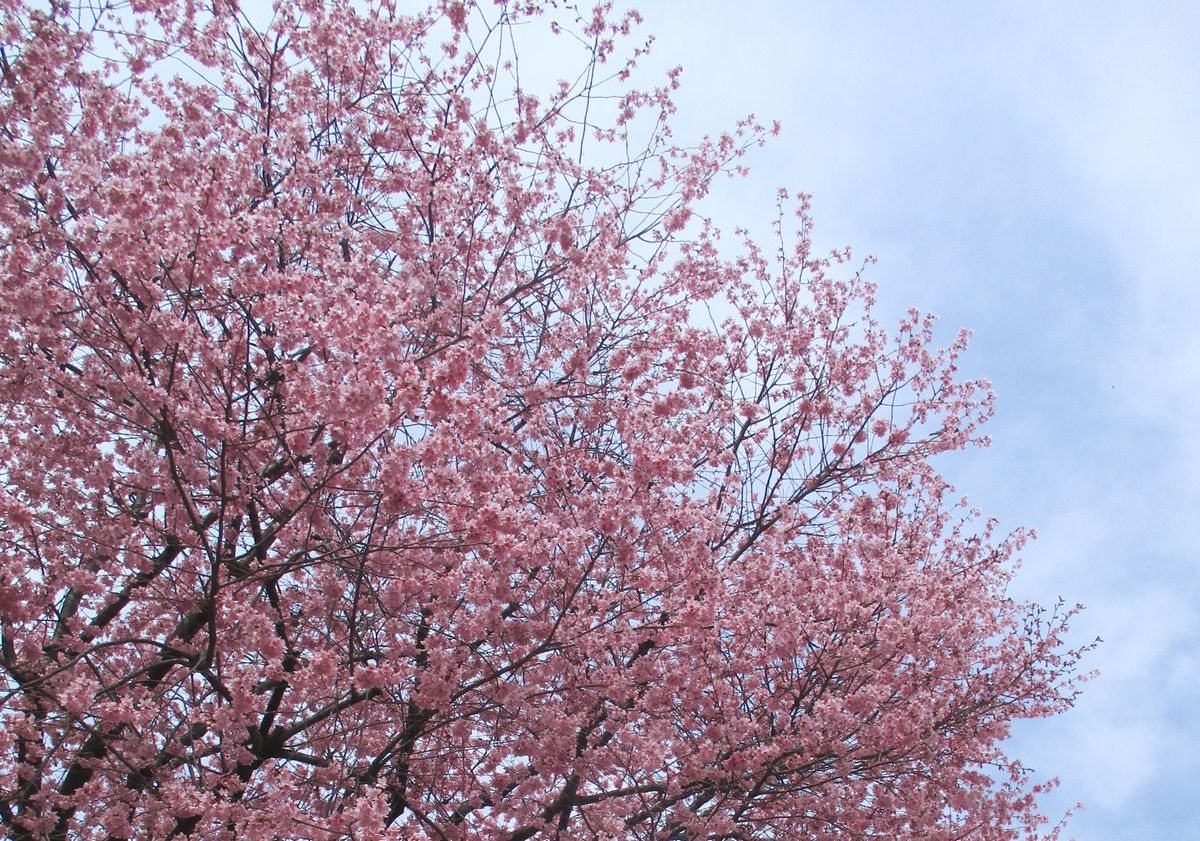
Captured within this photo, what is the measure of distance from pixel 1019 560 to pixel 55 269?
9751 mm

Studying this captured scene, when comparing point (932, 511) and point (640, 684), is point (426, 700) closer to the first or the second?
point (640, 684)

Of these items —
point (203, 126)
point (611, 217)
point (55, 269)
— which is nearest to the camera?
point (55, 269)

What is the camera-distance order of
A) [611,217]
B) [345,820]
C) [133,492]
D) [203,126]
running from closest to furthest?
[345,820] → [133,492] → [203,126] → [611,217]

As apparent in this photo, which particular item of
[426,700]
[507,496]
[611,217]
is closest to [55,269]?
[507,496]

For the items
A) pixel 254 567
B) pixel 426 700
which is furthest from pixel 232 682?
pixel 426 700

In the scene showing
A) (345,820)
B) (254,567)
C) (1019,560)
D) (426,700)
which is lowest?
(345,820)

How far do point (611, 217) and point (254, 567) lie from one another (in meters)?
4.52

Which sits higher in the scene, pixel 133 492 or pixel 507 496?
pixel 133 492

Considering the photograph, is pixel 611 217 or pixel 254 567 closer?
pixel 254 567

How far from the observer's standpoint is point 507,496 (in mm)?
5711

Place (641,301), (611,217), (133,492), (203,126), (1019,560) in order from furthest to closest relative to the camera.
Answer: (1019,560) → (641,301) → (611,217) → (203,126) → (133,492)

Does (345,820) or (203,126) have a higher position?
(203,126)

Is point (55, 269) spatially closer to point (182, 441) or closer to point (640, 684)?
point (182, 441)

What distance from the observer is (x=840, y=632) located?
294 inches
